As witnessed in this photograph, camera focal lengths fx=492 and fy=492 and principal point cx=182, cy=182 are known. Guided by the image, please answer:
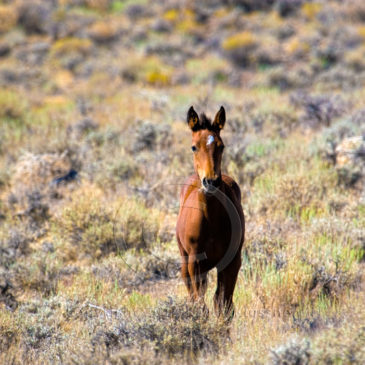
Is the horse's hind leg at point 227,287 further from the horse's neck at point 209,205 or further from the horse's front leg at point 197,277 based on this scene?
the horse's neck at point 209,205

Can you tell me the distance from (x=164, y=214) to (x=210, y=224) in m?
3.45

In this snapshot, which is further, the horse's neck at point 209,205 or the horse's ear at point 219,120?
the horse's ear at point 219,120

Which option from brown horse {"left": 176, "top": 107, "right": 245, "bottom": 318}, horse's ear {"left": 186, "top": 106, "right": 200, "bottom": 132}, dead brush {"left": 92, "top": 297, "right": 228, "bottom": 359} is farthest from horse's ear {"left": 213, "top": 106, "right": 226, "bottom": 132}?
dead brush {"left": 92, "top": 297, "right": 228, "bottom": 359}

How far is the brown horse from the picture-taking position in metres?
3.90

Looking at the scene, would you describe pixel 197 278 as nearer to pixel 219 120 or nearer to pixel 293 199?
pixel 219 120

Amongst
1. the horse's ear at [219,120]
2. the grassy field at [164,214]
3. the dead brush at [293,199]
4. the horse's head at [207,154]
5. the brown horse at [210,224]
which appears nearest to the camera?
the horse's head at [207,154]

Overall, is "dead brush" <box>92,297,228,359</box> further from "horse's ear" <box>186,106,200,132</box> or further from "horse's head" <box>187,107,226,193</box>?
"horse's ear" <box>186,106,200,132</box>

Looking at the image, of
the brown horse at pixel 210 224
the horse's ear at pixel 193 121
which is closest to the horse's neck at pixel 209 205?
the brown horse at pixel 210 224

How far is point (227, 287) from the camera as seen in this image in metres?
4.35

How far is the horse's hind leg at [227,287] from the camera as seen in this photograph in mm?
4297

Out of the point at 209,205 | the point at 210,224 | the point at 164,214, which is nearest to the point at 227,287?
the point at 210,224

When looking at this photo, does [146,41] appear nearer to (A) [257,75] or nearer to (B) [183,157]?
(A) [257,75]

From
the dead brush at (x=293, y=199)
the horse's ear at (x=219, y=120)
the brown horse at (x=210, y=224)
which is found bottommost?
the dead brush at (x=293, y=199)

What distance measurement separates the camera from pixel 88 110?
44.3ft
